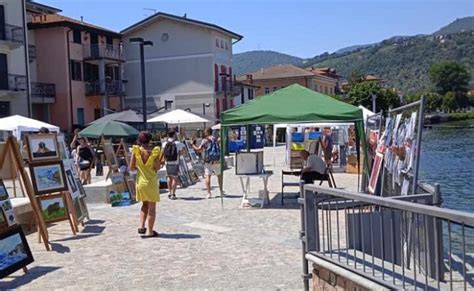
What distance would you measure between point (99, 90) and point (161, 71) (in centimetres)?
800

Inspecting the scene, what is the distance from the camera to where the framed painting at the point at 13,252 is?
22.2ft

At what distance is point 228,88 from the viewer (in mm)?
54156

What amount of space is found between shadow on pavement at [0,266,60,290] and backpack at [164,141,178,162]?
6453 mm

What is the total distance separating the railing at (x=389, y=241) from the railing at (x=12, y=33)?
34.8 meters

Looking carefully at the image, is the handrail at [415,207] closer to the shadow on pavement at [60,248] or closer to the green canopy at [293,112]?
the shadow on pavement at [60,248]

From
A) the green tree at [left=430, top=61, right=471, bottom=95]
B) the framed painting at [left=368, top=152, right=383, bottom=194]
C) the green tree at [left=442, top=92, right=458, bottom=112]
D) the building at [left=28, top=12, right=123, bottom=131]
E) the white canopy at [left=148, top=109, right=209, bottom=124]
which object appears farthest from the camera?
the green tree at [left=430, top=61, right=471, bottom=95]

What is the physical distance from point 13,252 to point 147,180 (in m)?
2.55

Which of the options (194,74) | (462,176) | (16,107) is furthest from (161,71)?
(462,176)

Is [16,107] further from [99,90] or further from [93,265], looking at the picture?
[93,265]

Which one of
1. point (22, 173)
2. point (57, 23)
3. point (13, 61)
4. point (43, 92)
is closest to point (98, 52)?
point (57, 23)

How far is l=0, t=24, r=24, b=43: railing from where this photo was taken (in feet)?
119

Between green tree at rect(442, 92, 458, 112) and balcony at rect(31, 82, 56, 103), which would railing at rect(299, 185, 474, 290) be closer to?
balcony at rect(31, 82, 56, 103)

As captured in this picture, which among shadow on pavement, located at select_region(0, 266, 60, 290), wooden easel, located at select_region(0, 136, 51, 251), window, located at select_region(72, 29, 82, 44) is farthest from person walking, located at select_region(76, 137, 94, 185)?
window, located at select_region(72, 29, 82, 44)

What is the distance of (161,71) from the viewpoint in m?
51.6
